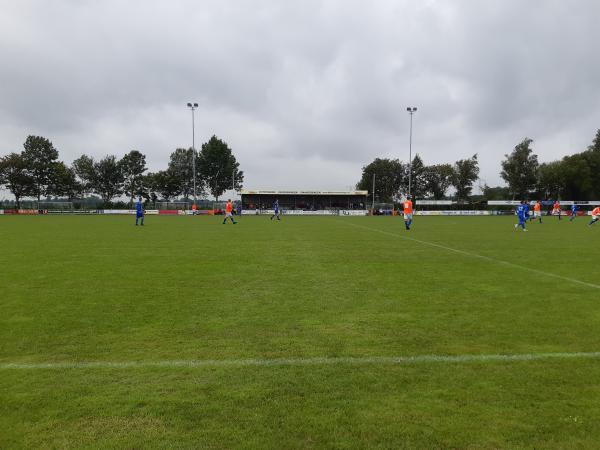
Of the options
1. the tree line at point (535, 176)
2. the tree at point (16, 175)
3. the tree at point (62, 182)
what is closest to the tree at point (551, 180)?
the tree line at point (535, 176)

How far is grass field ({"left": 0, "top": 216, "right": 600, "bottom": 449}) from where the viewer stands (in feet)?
10.1

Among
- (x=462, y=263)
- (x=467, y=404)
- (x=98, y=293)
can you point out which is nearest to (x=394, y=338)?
(x=467, y=404)

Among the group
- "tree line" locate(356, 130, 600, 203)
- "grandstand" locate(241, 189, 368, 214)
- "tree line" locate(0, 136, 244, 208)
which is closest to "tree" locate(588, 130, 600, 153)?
"tree line" locate(356, 130, 600, 203)

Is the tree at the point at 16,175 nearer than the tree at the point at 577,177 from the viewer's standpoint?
Yes

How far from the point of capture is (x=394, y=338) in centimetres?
514

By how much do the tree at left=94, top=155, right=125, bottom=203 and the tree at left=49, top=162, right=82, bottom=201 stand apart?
10.6 metres

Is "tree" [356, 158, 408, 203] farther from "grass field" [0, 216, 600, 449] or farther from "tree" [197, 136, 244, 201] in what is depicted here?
"grass field" [0, 216, 600, 449]

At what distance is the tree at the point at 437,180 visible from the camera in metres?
112

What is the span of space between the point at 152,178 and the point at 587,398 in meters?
106

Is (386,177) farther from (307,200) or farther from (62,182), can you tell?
(62,182)

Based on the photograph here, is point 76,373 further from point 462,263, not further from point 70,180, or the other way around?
point 70,180

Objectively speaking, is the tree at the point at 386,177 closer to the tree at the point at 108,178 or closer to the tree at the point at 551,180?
the tree at the point at 551,180

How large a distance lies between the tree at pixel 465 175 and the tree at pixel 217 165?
189ft

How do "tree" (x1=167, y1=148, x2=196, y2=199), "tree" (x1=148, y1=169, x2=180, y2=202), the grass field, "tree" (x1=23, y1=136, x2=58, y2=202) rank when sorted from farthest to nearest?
"tree" (x1=167, y1=148, x2=196, y2=199), "tree" (x1=148, y1=169, x2=180, y2=202), "tree" (x1=23, y1=136, x2=58, y2=202), the grass field
